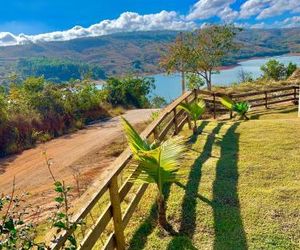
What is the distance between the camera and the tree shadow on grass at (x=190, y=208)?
459cm

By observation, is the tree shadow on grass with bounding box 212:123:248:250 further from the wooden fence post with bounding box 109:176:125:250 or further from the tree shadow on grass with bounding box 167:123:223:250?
the wooden fence post with bounding box 109:176:125:250

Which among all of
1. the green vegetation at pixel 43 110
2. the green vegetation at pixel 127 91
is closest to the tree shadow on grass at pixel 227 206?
the green vegetation at pixel 43 110

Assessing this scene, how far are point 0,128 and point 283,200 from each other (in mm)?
10449

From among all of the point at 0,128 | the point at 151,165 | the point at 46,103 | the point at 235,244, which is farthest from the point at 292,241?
the point at 46,103

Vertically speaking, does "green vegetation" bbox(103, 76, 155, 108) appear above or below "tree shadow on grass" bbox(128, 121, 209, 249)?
below

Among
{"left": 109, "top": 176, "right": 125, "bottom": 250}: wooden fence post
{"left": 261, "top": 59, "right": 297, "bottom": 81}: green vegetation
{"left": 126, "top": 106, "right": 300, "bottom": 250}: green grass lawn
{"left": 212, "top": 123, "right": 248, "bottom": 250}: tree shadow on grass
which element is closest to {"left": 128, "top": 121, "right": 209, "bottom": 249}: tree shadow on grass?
{"left": 126, "top": 106, "right": 300, "bottom": 250}: green grass lawn

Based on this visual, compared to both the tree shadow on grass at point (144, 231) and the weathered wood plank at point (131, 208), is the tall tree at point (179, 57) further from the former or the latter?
the tree shadow on grass at point (144, 231)

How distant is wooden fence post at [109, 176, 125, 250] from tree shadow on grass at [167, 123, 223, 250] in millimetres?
610

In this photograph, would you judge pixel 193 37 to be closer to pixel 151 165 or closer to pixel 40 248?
pixel 151 165

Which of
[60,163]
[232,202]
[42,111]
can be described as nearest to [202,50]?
[42,111]

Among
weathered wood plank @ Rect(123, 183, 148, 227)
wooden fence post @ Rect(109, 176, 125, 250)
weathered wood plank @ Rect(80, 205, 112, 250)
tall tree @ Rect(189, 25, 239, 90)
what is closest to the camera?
weathered wood plank @ Rect(80, 205, 112, 250)

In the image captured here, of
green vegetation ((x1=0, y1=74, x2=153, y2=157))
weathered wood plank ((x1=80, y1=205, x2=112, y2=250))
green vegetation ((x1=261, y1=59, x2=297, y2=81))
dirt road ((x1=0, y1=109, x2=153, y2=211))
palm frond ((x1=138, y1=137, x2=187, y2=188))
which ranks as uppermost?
palm frond ((x1=138, y1=137, x2=187, y2=188))

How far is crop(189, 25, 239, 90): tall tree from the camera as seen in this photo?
1481 inches

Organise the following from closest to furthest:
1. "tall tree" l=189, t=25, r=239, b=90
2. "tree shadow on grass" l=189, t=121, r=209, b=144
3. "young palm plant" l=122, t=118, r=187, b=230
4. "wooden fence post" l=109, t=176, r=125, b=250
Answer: "wooden fence post" l=109, t=176, r=125, b=250
"young palm plant" l=122, t=118, r=187, b=230
"tree shadow on grass" l=189, t=121, r=209, b=144
"tall tree" l=189, t=25, r=239, b=90
